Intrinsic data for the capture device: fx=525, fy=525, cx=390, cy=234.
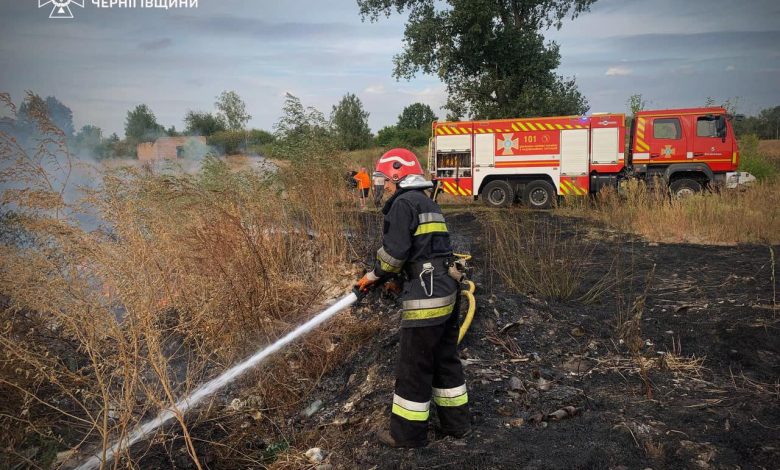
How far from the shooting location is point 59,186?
11.3 ft

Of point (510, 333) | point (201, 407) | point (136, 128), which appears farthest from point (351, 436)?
point (136, 128)

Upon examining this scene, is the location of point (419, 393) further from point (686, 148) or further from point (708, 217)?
point (686, 148)

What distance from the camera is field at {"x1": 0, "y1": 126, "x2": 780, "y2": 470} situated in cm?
277

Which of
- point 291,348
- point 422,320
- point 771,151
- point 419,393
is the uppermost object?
point 771,151

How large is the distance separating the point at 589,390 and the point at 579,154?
11.5m

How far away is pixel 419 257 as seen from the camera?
9.60 ft

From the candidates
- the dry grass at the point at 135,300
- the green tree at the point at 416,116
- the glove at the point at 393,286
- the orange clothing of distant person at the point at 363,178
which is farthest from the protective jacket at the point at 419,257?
the green tree at the point at 416,116

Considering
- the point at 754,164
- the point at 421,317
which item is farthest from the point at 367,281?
the point at 754,164

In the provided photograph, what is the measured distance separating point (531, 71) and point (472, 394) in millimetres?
18701

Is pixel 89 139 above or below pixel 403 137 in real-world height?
below

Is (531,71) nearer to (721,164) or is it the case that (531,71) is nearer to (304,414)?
(721,164)

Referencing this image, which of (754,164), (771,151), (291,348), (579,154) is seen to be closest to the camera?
(291,348)

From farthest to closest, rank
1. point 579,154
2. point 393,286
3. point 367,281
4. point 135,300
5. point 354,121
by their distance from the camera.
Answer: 1. point 354,121
2. point 579,154
3. point 393,286
4. point 367,281
5. point 135,300

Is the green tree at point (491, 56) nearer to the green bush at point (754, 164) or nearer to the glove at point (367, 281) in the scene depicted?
the green bush at point (754, 164)
